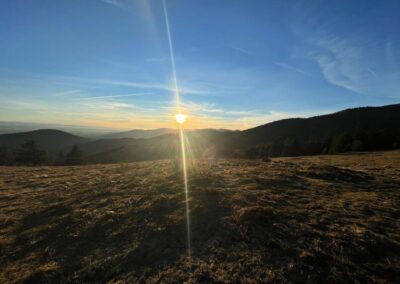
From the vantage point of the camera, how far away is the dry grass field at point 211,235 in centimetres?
781

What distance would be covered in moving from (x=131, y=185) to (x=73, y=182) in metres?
7.67

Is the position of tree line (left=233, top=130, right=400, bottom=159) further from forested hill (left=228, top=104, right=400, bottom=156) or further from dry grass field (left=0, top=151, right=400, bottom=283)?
dry grass field (left=0, top=151, right=400, bottom=283)

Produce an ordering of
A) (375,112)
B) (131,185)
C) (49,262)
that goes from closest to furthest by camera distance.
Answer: (49,262), (131,185), (375,112)

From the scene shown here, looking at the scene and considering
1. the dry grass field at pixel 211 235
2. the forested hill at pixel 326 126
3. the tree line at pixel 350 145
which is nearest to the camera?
the dry grass field at pixel 211 235

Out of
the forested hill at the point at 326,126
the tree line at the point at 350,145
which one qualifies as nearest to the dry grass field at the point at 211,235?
the tree line at the point at 350,145

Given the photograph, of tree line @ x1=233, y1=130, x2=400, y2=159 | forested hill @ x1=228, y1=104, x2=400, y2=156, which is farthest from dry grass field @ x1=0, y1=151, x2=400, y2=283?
forested hill @ x1=228, y1=104, x2=400, y2=156

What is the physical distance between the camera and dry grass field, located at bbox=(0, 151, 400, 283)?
7.81 metres

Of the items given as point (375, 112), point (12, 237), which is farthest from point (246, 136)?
point (12, 237)

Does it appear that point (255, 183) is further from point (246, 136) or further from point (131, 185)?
point (246, 136)

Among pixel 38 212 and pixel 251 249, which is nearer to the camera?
pixel 251 249

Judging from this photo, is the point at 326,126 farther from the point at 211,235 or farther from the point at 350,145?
the point at 211,235

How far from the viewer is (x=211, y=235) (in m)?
10.2

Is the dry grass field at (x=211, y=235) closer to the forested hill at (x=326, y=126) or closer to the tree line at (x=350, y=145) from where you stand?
the tree line at (x=350, y=145)

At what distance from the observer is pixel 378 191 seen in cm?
1653
